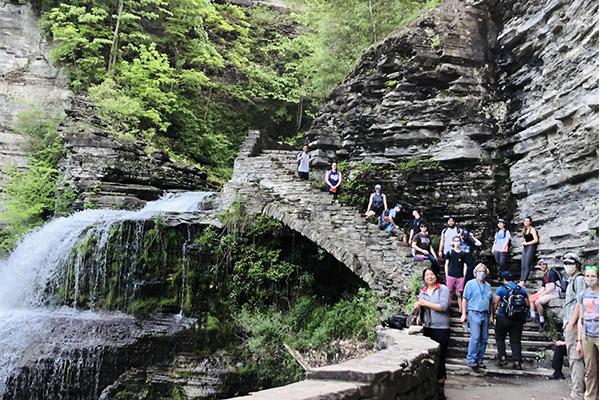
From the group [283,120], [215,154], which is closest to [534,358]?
[215,154]

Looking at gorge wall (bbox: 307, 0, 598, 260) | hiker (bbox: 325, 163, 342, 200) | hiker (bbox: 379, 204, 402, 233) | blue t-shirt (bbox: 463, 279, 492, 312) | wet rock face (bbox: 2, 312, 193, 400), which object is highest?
gorge wall (bbox: 307, 0, 598, 260)

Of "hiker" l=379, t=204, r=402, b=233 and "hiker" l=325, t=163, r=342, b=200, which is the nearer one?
"hiker" l=379, t=204, r=402, b=233

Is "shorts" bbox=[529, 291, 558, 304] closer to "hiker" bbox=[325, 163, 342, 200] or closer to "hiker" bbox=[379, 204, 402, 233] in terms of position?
"hiker" bbox=[379, 204, 402, 233]

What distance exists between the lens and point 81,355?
1073 centimetres

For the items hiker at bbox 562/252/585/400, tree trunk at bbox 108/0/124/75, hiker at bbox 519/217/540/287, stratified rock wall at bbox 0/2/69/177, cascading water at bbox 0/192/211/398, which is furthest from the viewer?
tree trunk at bbox 108/0/124/75

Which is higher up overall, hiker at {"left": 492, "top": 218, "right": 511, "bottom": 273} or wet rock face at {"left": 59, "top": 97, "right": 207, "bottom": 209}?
wet rock face at {"left": 59, "top": 97, "right": 207, "bottom": 209}

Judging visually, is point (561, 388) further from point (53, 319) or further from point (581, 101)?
point (53, 319)

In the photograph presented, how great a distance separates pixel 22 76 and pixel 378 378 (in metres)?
22.3

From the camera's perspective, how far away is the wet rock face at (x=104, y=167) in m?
17.6

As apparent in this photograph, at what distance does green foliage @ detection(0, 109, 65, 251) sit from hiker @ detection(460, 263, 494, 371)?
14608 mm

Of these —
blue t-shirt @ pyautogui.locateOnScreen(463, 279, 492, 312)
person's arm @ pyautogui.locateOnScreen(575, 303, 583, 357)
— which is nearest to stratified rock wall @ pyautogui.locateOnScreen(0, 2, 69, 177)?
blue t-shirt @ pyautogui.locateOnScreen(463, 279, 492, 312)

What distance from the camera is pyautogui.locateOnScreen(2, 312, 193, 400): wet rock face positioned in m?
10.4

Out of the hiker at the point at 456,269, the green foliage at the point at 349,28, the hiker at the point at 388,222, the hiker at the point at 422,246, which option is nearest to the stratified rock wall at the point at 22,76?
the green foliage at the point at 349,28

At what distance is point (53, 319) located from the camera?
38.2 feet
